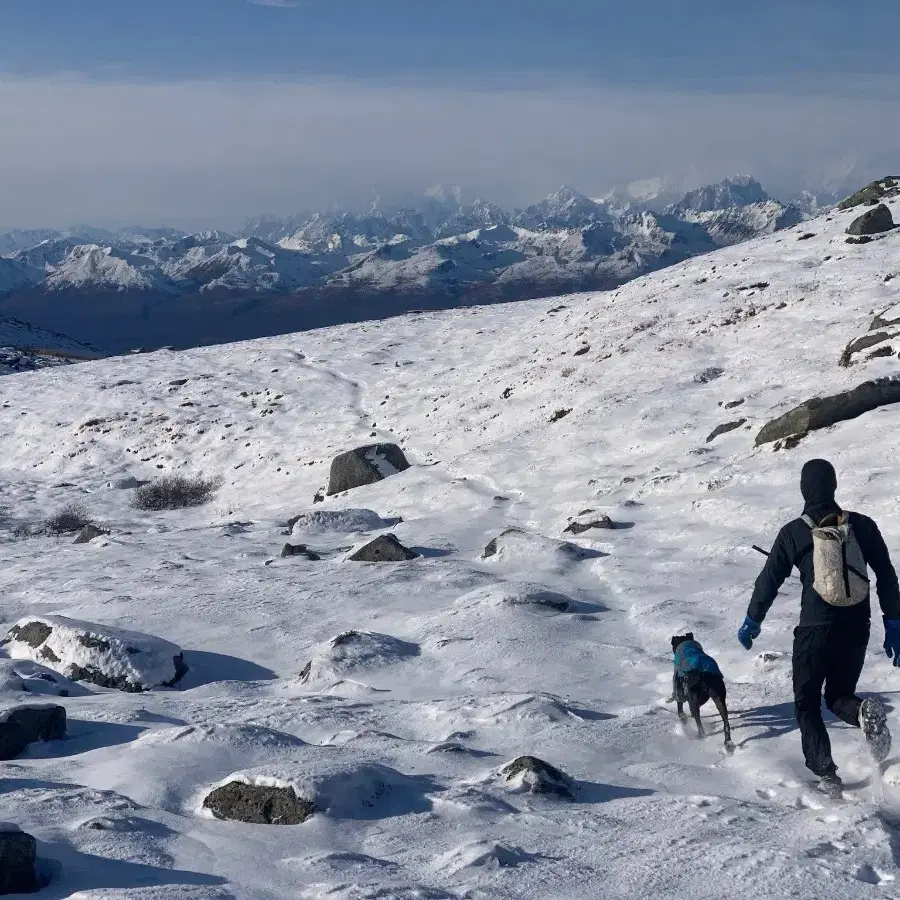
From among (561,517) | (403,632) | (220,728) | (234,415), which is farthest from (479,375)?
(220,728)

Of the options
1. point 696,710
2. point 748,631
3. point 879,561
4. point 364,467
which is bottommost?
point 364,467

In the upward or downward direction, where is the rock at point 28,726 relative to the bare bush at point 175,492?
upward

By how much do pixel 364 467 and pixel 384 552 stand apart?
11150mm

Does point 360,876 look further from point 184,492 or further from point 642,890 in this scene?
point 184,492

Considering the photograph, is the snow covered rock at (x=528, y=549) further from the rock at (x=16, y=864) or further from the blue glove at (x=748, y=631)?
the rock at (x=16, y=864)

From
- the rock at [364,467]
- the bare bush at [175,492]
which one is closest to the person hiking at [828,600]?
the rock at [364,467]

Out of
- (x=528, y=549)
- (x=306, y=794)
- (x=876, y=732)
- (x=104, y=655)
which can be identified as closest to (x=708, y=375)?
(x=528, y=549)

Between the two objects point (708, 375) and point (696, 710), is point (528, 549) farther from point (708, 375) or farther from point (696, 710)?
point (708, 375)

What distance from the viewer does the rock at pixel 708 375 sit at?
29425mm

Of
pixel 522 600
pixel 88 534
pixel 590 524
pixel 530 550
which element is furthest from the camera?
pixel 88 534

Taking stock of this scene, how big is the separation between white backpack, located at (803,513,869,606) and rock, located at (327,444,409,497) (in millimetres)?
22092

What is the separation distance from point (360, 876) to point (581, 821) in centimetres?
184

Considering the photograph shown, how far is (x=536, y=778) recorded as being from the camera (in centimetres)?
749

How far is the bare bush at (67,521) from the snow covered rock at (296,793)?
971 inches
